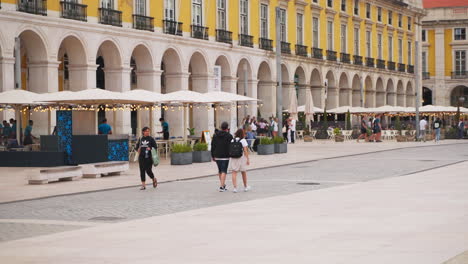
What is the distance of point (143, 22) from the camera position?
137 feet

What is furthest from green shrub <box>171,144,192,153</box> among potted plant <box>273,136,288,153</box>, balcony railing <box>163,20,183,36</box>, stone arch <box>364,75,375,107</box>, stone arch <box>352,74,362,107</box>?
stone arch <box>364,75,375,107</box>

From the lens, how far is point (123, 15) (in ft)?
132

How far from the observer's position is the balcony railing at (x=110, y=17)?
38703 millimetres

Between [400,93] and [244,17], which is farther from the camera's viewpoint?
[400,93]

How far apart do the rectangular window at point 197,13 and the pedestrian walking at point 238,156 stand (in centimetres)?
2754

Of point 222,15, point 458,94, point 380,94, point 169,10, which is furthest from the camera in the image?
point 458,94

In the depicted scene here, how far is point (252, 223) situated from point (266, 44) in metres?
41.6

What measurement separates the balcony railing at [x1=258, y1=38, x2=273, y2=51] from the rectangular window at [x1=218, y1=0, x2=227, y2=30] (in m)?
4.76

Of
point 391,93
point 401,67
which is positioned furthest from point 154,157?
point 401,67

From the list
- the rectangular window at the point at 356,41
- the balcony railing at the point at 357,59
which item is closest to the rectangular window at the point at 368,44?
the rectangular window at the point at 356,41

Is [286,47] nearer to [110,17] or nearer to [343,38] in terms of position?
[343,38]

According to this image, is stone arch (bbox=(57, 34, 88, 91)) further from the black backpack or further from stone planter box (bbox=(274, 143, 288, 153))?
the black backpack

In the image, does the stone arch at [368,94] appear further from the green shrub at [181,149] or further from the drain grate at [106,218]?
the drain grate at [106,218]

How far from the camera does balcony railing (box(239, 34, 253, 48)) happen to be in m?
50.7
